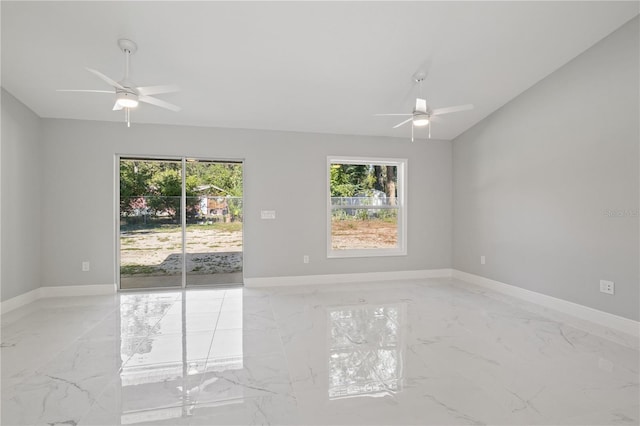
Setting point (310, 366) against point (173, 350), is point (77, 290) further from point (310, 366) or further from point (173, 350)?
point (310, 366)

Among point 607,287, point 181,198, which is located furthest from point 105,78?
point 607,287

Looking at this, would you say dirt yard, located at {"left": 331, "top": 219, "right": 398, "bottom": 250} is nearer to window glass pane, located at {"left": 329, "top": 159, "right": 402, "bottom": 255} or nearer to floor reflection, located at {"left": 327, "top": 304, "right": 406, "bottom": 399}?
window glass pane, located at {"left": 329, "top": 159, "right": 402, "bottom": 255}

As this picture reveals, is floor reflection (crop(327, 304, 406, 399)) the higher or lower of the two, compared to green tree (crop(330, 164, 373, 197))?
lower

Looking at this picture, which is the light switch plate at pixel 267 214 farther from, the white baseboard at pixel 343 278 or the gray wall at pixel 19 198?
the gray wall at pixel 19 198

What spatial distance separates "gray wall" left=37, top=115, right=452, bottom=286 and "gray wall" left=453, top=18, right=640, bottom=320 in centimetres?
88

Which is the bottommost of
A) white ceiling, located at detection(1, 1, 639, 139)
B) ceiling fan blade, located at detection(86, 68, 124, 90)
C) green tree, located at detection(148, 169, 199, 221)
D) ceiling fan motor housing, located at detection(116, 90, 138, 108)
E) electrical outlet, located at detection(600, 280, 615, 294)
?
electrical outlet, located at detection(600, 280, 615, 294)

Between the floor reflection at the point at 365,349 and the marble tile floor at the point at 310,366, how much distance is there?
0.01 metres

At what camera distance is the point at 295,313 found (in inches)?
139

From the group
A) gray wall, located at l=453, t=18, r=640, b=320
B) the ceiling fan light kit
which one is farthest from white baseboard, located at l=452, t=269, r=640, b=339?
the ceiling fan light kit

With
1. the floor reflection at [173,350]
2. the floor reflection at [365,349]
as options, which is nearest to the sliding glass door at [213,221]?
the floor reflection at [173,350]

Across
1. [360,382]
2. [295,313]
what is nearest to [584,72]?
[360,382]

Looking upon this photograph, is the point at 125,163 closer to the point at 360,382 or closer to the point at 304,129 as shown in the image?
the point at 304,129

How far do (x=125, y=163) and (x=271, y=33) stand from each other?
3.15 m

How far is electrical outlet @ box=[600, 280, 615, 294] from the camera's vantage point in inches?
122
